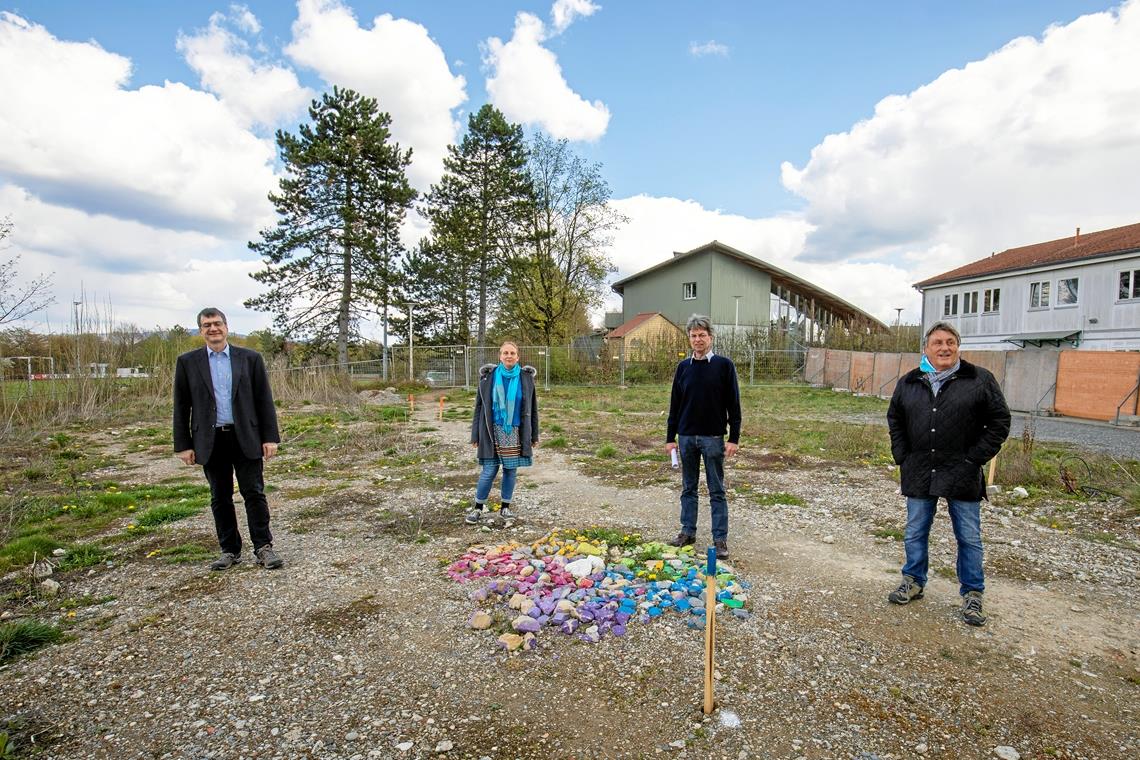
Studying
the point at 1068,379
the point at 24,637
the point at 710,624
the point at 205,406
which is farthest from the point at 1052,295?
the point at 24,637

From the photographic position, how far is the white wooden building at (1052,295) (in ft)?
72.5

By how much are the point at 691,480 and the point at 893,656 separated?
2064mm

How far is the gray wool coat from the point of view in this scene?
5910 millimetres

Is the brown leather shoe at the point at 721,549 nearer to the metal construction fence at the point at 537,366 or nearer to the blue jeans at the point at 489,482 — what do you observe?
the blue jeans at the point at 489,482

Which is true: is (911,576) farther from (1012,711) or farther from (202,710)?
(202,710)

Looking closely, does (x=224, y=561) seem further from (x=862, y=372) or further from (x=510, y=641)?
(x=862, y=372)

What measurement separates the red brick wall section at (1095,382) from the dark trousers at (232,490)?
18096 mm

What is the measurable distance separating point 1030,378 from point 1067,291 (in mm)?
11757

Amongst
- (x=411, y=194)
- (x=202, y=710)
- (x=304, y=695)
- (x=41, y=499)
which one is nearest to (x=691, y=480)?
(x=304, y=695)

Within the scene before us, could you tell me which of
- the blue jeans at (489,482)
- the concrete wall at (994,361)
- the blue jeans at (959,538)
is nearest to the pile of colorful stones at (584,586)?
the blue jeans at (489,482)

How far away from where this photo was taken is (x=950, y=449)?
3898 millimetres

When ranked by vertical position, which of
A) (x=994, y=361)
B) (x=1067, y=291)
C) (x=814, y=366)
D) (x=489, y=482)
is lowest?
(x=489, y=482)

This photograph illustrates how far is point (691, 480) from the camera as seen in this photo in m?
5.15

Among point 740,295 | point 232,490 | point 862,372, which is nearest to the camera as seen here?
point 232,490
